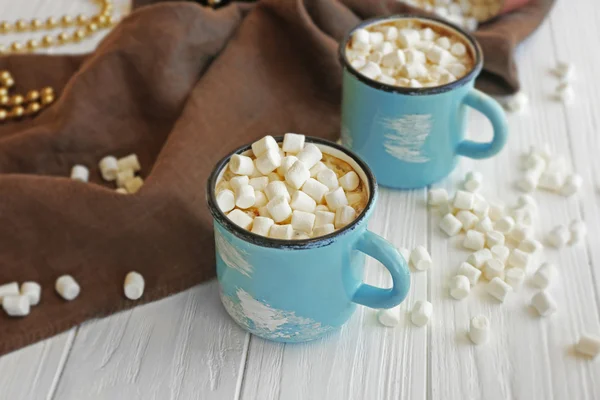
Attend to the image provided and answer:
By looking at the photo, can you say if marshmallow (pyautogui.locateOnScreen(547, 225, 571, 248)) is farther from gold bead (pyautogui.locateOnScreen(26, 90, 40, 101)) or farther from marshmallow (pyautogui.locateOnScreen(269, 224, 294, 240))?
gold bead (pyautogui.locateOnScreen(26, 90, 40, 101))

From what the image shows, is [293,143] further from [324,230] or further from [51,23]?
[51,23]

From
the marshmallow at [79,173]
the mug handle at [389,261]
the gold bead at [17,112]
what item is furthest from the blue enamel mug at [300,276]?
the gold bead at [17,112]

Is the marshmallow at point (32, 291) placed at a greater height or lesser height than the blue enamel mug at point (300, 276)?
lesser

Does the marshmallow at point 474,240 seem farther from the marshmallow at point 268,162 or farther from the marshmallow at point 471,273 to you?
the marshmallow at point 268,162

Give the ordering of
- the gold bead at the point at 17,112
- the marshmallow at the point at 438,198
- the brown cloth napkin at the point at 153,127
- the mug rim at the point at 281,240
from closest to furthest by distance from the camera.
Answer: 1. the mug rim at the point at 281,240
2. the brown cloth napkin at the point at 153,127
3. the marshmallow at the point at 438,198
4. the gold bead at the point at 17,112

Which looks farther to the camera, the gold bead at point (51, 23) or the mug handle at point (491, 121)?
the gold bead at point (51, 23)

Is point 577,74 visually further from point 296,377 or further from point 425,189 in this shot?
point 296,377

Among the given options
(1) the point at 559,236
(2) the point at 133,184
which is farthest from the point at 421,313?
(2) the point at 133,184
